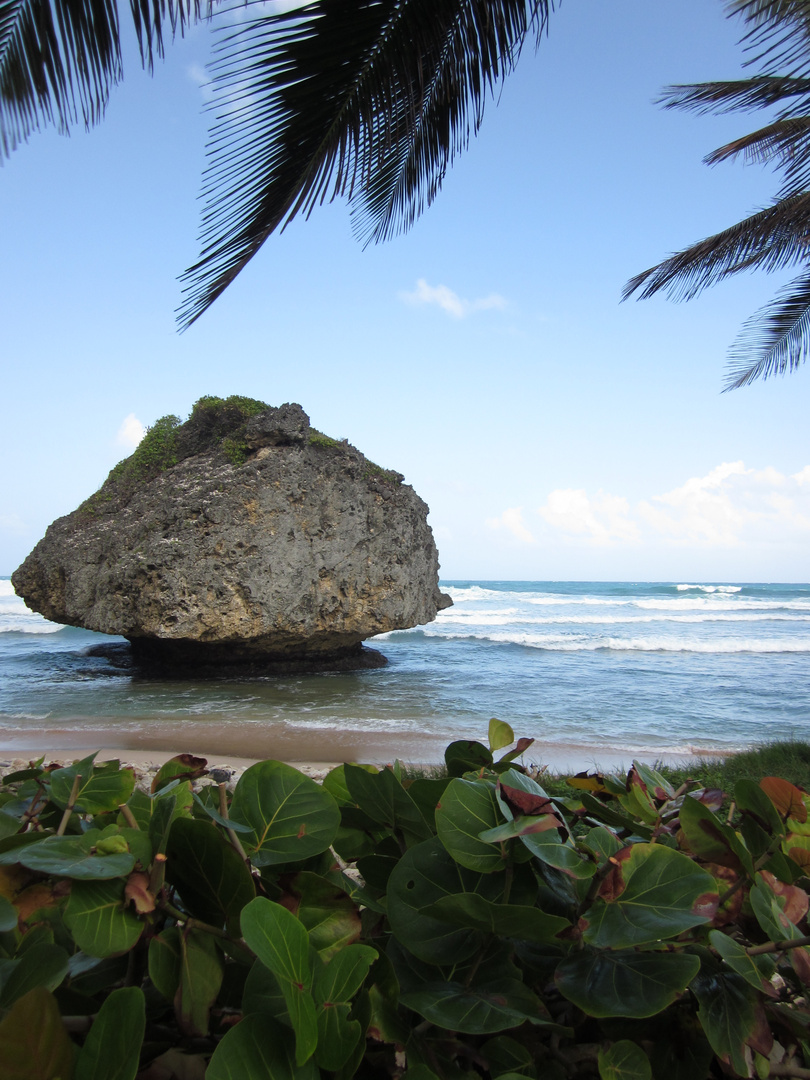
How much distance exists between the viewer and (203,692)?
1180 centimetres

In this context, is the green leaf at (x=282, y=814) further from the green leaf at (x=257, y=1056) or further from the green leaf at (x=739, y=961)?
the green leaf at (x=739, y=961)

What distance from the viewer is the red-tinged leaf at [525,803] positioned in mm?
456

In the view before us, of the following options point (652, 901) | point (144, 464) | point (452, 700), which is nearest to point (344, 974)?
point (652, 901)

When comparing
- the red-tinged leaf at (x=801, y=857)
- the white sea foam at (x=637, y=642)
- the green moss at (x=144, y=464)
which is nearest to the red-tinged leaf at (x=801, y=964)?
the red-tinged leaf at (x=801, y=857)

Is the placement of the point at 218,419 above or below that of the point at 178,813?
above

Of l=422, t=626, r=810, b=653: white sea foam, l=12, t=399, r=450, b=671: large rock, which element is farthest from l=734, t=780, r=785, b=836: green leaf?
l=422, t=626, r=810, b=653: white sea foam

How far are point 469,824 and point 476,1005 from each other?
0.11 m

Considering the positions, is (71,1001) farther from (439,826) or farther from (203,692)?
(203,692)

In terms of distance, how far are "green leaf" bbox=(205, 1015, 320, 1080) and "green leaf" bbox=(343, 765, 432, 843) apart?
0.66ft

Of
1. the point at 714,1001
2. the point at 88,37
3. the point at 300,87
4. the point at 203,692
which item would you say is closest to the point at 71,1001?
the point at 714,1001

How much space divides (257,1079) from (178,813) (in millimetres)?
238

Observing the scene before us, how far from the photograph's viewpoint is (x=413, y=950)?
0.44 meters

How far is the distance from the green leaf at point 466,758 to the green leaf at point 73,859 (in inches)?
14.7

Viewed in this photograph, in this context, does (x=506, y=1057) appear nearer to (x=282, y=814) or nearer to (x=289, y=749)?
(x=282, y=814)
